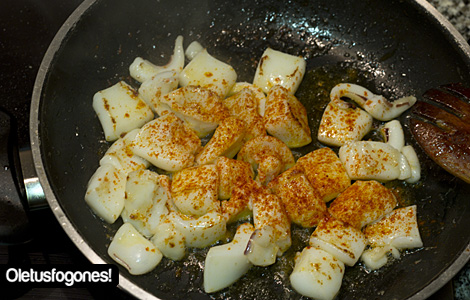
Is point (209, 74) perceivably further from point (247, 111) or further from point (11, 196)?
point (11, 196)

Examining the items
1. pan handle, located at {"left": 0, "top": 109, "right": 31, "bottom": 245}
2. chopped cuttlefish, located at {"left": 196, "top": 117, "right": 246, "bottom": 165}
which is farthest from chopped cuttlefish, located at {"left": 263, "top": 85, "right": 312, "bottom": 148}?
pan handle, located at {"left": 0, "top": 109, "right": 31, "bottom": 245}

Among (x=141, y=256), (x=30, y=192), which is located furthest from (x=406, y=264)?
(x=30, y=192)

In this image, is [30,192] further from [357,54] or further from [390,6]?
[390,6]

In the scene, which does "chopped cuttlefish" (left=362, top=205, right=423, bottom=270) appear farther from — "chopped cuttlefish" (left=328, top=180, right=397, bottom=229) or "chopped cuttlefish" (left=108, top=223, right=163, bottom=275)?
"chopped cuttlefish" (left=108, top=223, right=163, bottom=275)

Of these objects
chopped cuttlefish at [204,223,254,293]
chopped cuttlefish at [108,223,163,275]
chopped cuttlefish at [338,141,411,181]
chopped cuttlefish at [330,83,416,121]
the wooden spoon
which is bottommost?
chopped cuttlefish at [108,223,163,275]

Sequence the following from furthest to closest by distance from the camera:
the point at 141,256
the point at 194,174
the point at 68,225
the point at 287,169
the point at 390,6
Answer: the point at 390,6
the point at 287,169
the point at 194,174
the point at 141,256
the point at 68,225

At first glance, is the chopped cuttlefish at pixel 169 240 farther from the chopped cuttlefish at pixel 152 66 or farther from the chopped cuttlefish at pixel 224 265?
the chopped cuttlefish at pixel 152 66
